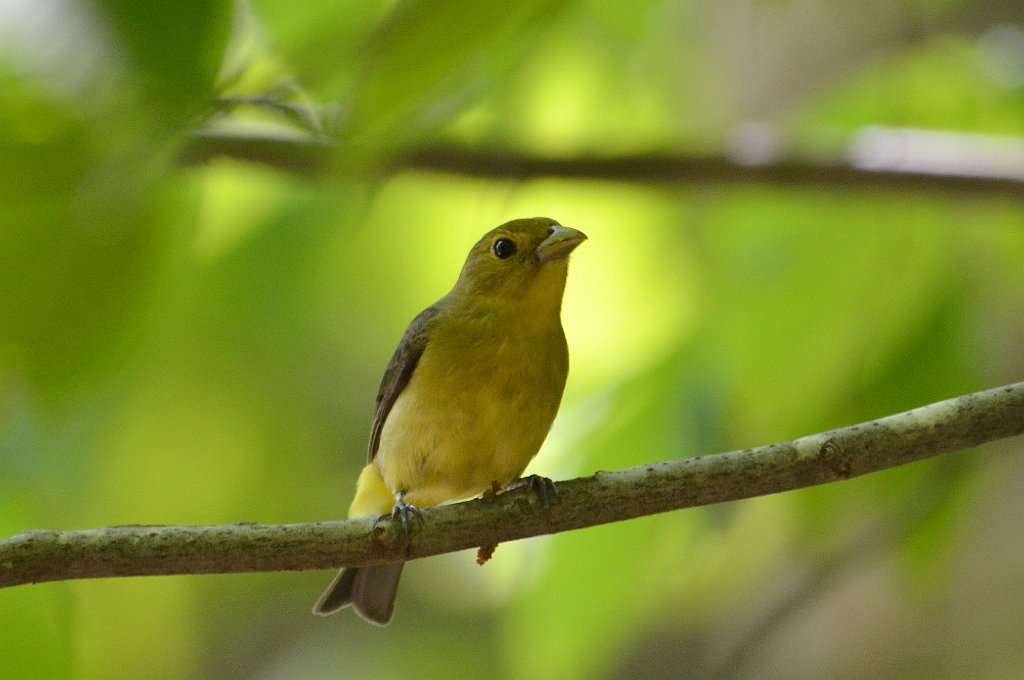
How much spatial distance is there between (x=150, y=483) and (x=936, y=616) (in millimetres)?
4303

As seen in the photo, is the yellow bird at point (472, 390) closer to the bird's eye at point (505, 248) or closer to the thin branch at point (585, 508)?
the bird's eye at point (505, 248)

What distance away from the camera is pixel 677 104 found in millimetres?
4680

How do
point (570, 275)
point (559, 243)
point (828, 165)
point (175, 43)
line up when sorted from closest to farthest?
point (175, 43)
point (828, 165)
point (559, 243)
point (570, 275)

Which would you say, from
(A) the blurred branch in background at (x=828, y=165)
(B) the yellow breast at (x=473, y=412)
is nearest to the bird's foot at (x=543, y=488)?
(B) the yellow breast at (x=473, y=412)

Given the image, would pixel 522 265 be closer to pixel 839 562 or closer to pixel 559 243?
pixel 559 243

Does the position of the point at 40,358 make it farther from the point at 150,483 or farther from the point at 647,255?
the point at 647,255

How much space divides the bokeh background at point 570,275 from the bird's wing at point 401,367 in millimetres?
152

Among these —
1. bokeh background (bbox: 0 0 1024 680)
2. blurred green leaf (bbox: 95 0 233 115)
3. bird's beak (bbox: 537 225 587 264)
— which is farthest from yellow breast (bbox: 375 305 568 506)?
blurred green leaf (bbox: 95 0 233 115)

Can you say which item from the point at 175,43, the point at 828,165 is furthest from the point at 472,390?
the point at 175,43

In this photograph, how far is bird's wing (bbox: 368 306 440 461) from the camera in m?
3.92

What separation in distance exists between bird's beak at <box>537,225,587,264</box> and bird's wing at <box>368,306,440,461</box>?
19.0 inches

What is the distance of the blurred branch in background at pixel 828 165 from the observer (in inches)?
127

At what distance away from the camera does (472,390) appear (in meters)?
3.65

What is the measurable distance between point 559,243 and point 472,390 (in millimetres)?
623
